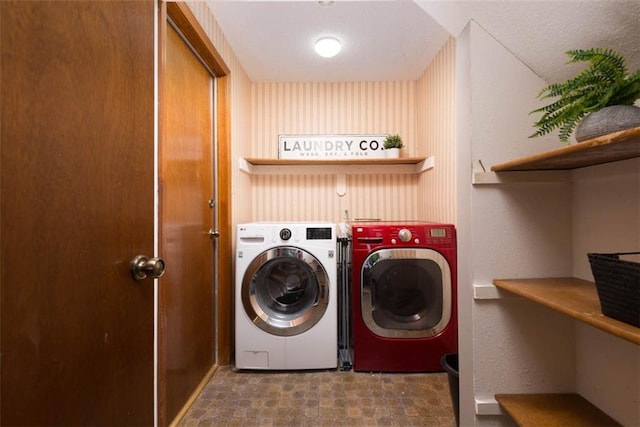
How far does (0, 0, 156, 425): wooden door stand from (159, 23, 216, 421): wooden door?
0.45m

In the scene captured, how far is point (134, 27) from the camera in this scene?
0.78 meters

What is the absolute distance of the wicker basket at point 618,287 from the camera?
1.98 ft

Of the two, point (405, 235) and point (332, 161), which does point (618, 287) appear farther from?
point (332, 161)

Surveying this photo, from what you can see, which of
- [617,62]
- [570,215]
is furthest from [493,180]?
[617,62]

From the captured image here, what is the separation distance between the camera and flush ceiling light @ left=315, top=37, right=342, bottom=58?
80.0 inches

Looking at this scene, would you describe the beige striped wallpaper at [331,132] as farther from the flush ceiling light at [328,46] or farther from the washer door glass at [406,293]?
the washer door glass at [406,293]

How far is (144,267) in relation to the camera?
78 centimetres

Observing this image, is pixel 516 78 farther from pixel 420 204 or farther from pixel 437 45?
pixel 420 204

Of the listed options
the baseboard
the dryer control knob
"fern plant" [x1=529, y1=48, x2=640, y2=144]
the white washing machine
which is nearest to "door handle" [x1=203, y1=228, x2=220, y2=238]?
the white washing machine

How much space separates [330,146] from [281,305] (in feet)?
4.79

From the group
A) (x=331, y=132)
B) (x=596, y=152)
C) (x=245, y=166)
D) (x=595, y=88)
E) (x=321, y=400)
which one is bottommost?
(x=321, y=400)

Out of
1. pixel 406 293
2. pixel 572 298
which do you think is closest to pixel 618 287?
pixel 572 298

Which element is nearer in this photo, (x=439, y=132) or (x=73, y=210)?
(x=73, y=210)

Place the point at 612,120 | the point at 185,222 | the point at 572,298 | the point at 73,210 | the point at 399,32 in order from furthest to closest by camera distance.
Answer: the point at 399,32 < the point at 185,222 < the point at 572,298 < the point at 612,120 < the point at 73,210
